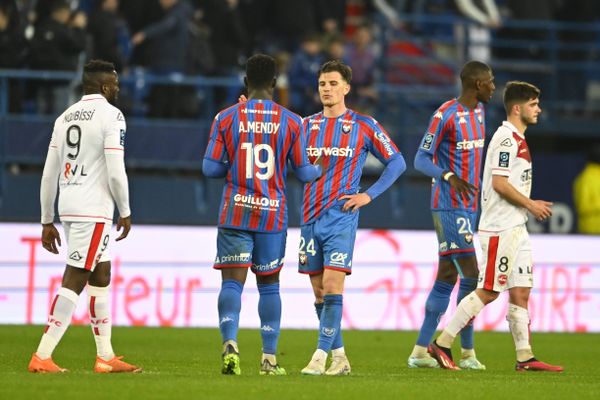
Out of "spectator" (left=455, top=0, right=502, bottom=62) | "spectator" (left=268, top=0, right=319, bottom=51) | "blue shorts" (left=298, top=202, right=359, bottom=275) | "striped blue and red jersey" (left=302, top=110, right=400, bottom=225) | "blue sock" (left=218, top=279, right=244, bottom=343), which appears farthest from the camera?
"spectator" (left=455, top=0, right=502, bottom=62)

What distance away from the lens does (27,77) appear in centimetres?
1719

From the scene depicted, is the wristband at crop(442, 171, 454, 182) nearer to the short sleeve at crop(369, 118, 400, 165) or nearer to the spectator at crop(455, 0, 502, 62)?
the short sleeve at crop(369, 118, 400, 165)

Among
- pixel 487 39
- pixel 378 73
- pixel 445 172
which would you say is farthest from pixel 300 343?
pixel 487 39

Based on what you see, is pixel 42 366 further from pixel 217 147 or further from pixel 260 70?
pixel 260 70

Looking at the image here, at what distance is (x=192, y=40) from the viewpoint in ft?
60.7

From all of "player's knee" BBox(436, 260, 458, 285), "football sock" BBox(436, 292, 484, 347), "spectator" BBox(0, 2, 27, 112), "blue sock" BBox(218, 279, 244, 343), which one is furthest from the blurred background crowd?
"blue sock" BBox(218, 279, 244, 343)

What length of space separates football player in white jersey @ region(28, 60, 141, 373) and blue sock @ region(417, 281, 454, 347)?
2908 millimetres

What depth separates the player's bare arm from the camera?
33.2 ft

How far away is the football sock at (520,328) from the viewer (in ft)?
34.1

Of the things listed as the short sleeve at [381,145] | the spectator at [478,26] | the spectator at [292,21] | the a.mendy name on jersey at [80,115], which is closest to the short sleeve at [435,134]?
the short sleeve at [381,145]

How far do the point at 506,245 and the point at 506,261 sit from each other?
0.13m

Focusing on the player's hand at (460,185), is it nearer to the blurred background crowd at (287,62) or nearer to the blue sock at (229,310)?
the blue sock at (229,310)

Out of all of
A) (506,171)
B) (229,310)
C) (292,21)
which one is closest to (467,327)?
(506,171)

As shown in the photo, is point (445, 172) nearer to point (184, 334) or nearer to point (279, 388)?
point (279, 388)
